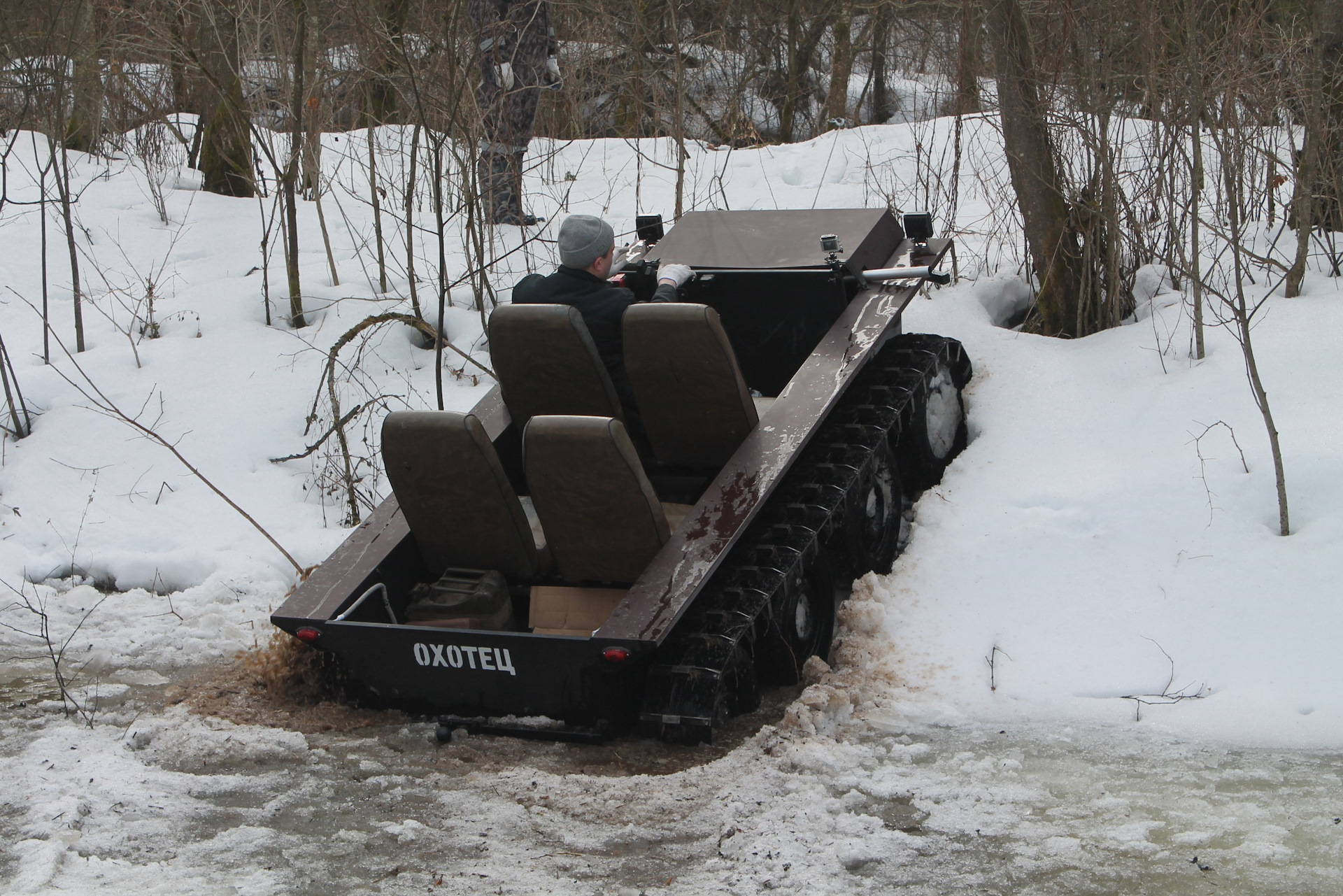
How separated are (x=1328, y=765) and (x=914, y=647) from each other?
4.83 feet

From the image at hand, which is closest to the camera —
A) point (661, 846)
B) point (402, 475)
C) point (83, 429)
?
point (661, 846)

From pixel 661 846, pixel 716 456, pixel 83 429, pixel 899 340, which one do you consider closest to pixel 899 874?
pixel 661 846

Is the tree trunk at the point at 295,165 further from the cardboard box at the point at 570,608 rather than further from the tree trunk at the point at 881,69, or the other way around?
the tree trunk at the point at 881,69

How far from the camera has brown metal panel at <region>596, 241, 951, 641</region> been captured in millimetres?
4426

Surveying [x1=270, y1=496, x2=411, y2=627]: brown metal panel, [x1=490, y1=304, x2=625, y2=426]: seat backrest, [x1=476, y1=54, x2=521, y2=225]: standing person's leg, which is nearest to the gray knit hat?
[x1=490, y1=304, x2=625, y2=426]: seat backrest

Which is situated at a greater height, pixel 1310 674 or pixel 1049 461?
pixel 1049 461

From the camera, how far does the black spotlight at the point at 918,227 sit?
21.6 ft

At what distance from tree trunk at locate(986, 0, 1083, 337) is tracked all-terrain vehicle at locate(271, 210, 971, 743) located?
1.56 metres

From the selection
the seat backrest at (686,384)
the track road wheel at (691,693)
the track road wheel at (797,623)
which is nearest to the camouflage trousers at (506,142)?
the seat backrest at (686,384)

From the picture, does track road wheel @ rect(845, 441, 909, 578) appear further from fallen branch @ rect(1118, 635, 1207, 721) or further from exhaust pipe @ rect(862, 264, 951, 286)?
fallen branch @ rect(1118, 635, 1207, 721)

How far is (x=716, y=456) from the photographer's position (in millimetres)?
5418

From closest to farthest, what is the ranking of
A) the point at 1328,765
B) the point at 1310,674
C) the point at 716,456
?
the point at 1328,765, the point at 1310,674, the point at 716,456

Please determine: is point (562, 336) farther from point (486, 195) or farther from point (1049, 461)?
point (486, 195)

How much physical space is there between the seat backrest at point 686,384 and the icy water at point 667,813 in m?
1.30
